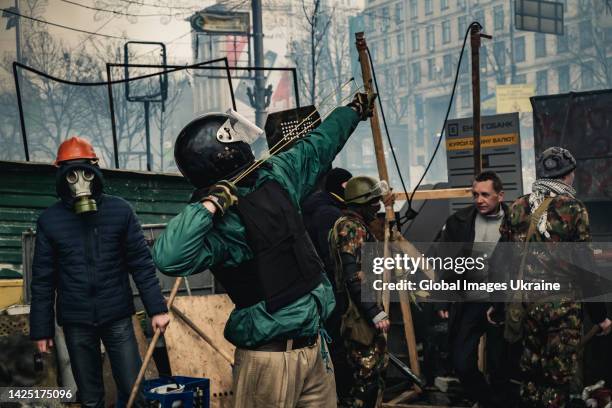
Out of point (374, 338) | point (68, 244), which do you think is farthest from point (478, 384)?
point (68, 244)

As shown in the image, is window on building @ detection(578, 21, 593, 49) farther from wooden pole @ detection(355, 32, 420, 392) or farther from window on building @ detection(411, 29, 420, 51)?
wooden pole @ detection(355, 32, 420, 392)

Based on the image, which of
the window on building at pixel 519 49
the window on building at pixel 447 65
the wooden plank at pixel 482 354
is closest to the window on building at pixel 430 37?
the window on building at pixel 447 65

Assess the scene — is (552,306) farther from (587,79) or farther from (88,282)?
(587,79)

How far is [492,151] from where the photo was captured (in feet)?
33.0

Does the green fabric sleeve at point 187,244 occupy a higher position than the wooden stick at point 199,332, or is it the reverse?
the green fabric sleeve at point 187,244

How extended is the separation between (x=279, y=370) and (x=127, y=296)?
2.52 m

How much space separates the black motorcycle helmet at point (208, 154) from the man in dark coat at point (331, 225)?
12.2 ft

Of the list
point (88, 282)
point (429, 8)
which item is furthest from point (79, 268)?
point (429, 8)

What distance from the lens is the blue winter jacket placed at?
6.07m

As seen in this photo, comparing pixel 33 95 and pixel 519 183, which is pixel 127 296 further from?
pixel 33 95

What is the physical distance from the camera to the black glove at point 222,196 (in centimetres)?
375

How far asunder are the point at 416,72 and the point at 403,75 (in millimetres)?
2849

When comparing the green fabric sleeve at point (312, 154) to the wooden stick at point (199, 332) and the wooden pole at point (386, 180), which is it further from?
the wooden stick at point (199, 332)

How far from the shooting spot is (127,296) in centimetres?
623
